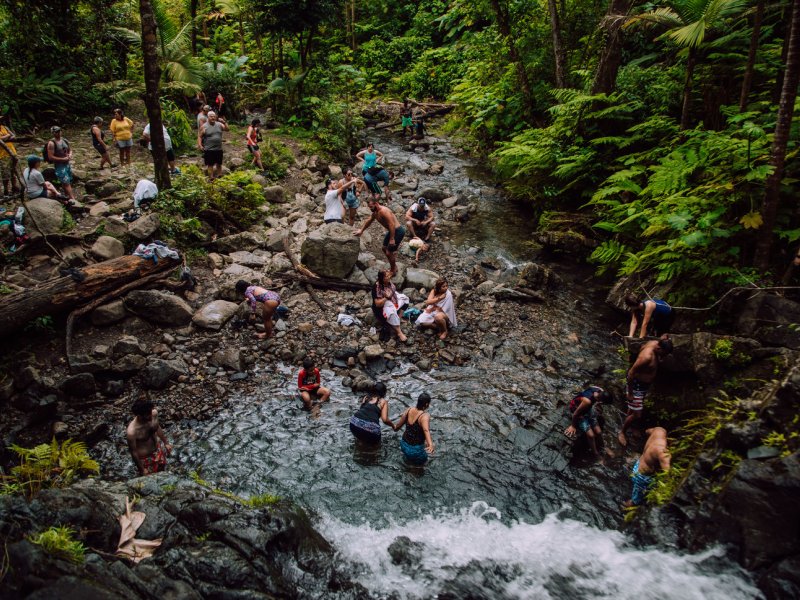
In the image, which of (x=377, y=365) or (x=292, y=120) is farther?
(x=292, y=120)

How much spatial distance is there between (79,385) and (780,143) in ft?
37.9

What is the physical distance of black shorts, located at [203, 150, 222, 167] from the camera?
12.9m

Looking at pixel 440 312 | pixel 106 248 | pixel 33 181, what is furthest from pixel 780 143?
pixel 33 181

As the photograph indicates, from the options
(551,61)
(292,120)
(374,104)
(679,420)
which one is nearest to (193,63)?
(292,120)

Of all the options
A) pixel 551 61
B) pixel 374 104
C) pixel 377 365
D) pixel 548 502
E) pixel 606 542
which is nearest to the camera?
pixel 606 542

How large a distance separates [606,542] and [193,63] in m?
19.9

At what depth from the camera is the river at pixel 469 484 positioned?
532cm

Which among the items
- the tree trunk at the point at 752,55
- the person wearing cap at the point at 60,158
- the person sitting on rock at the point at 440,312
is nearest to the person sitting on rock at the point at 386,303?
the person sitting on rock at the point at 440,312

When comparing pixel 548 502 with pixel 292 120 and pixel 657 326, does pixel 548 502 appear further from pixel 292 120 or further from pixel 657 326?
pixel 292 120

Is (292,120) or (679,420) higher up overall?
(292,120)

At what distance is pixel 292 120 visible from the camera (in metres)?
19.2

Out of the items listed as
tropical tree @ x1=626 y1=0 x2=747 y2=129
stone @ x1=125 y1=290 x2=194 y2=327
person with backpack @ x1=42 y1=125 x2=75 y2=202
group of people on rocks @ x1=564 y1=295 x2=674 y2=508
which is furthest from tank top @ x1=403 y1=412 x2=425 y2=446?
person with backpack @ x1=42 y1=125 x2=75 y2=202

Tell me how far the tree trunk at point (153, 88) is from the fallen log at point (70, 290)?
9.20 ft

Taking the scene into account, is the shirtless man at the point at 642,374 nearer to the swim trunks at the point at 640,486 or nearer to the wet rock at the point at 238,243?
the swim trunks at the point at 640,486
